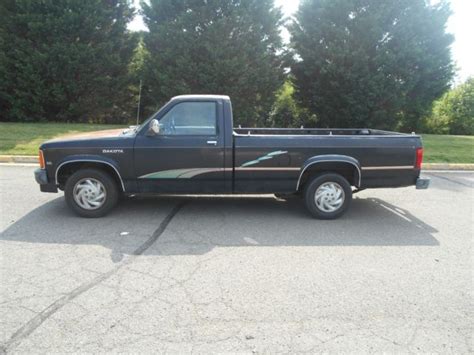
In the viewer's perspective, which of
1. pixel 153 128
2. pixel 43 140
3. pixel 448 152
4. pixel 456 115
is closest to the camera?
pixel 153 128

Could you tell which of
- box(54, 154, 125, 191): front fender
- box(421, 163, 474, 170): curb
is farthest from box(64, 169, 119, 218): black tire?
box(421, 163, 474, 170): curb

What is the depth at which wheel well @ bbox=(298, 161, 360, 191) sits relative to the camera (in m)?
5.41

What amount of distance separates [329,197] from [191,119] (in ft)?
7.86

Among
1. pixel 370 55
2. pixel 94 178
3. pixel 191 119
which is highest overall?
pixel 370 55

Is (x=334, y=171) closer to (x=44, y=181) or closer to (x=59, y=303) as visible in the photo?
(x=59, y=303)

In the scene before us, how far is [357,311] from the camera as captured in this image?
308cm

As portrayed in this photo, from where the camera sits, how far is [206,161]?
524cm

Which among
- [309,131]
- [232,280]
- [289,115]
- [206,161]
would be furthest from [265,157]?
[289,115]

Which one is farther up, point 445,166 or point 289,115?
point 289,115

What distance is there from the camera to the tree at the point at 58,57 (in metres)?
15.3

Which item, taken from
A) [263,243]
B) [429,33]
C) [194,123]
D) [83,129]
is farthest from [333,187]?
[429,33]

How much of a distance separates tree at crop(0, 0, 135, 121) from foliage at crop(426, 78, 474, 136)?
60.9 feet

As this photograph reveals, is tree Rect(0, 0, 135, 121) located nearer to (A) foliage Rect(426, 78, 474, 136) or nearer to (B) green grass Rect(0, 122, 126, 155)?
(B) green grass Rect(0, 122, 126, 155)

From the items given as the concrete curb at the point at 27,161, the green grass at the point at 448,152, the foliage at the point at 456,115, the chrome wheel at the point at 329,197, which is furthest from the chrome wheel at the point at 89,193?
the foliage at the point at 456,115
